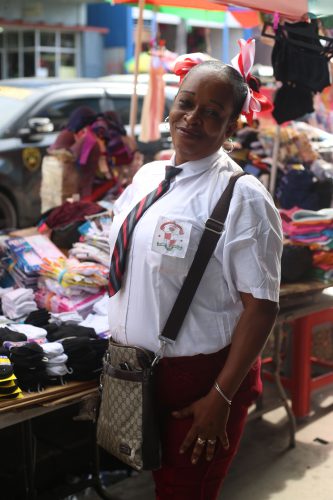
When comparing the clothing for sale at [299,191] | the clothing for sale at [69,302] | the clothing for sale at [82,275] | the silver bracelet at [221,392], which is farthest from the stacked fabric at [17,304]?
the clothing for sale at [299,191]

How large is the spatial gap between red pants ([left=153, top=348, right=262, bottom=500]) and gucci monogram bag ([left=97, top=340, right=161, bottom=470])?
41mm

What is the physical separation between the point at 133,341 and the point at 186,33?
1748 cm

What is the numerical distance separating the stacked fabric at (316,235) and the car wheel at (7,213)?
4136mm

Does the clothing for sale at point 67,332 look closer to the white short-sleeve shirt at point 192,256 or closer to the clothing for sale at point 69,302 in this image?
the clothing for sale at point 69,302

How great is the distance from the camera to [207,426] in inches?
76.8

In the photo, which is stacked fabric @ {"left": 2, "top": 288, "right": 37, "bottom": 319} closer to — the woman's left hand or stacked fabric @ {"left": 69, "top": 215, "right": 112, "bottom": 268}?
stacked fabric @ {"left": 69, "top": 215, "right": 112, "bottom": 268}

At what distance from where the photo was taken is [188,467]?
202 centimetres

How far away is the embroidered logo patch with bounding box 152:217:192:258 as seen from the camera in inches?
76.1

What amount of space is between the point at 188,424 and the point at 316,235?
2.53m

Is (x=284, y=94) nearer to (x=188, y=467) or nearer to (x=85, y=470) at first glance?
(x=85, y=470)

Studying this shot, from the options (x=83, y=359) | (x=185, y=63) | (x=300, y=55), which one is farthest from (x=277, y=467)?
(x=300, y=55)

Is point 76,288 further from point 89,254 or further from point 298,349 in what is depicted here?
point 298,349

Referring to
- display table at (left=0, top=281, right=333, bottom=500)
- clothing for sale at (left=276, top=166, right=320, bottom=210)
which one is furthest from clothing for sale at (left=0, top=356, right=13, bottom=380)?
clothing for sale at (left=276, top=166, right=320, bottom=210)

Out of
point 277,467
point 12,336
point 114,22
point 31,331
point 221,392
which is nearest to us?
point 221,392
